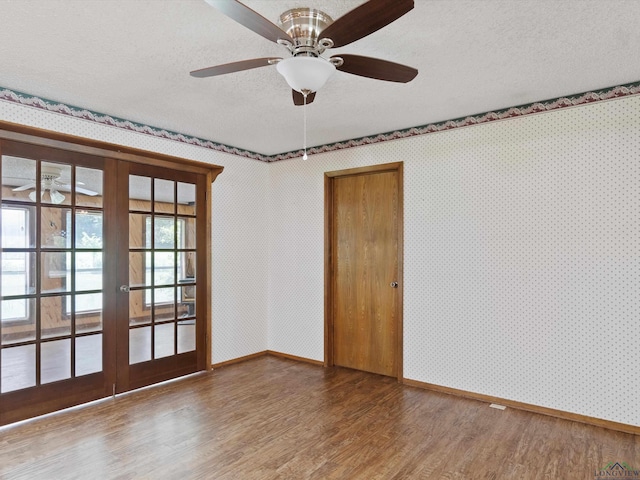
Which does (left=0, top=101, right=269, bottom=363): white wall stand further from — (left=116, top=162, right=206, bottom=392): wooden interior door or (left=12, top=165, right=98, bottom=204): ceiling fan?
(left=12, top=165, right=98, bottom=204): ceiling fan

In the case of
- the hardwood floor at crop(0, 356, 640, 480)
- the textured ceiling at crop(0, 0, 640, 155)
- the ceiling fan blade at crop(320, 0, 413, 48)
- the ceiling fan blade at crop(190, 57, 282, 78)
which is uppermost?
the textured ceiling at crop(0, 0, 640, 155)

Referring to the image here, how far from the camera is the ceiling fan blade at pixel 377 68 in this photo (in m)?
1.98

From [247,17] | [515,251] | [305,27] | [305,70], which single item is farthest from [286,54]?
[515,251]

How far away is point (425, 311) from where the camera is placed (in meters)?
3.86

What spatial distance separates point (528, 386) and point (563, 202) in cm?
156

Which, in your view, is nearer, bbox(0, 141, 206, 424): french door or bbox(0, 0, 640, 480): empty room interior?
bbox(0, 0, 640, 480): empty room interior

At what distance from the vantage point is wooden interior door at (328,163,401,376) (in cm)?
417

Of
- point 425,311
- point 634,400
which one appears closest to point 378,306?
point 425,311

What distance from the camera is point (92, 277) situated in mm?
3459

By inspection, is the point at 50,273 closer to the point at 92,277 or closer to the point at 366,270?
the point at 92,277

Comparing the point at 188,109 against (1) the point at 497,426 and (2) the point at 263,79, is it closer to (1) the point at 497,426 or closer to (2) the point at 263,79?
(2) the point at 263,79

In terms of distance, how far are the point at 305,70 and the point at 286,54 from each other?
2.11 feet

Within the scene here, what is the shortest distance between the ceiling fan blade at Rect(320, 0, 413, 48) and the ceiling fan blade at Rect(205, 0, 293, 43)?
22cm

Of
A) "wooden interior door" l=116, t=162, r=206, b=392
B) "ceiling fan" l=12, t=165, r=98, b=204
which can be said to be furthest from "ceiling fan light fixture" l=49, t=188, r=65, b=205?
"wooden interior door" l=116, t=162, r=206, b=392
